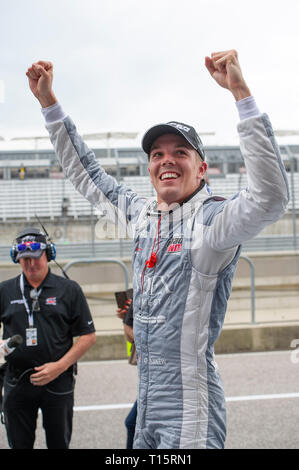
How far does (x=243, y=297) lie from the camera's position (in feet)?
32.6

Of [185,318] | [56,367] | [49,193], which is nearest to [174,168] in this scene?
[185,318]

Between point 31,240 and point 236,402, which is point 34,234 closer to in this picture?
point 31,240

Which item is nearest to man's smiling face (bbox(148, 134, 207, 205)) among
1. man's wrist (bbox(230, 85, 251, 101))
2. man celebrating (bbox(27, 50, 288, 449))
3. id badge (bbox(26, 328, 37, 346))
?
man celebrating (bbox(27, 50, 288, 449))

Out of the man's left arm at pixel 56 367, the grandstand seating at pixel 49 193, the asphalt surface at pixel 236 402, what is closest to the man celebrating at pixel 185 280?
the man's left arm at pixel 56 367

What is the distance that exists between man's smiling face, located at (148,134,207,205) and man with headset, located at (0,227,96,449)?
1.54 meters

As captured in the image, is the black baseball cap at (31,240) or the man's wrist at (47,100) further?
the black baseball cap at (31,240)

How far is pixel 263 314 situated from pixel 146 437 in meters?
7.57

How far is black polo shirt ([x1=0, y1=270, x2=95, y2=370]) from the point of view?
131 inches

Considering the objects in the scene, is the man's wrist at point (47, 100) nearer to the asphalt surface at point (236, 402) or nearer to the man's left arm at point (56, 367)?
the man's left arm at point (56, 367)

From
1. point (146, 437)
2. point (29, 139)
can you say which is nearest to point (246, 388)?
point (146, 437)

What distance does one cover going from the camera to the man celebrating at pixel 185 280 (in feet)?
6.15

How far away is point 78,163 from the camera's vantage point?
2.57 m

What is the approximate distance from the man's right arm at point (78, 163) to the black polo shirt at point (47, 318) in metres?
1.06

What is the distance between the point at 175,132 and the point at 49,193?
15.3m
